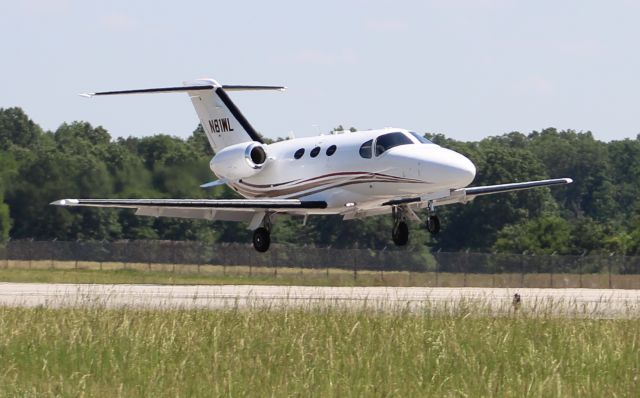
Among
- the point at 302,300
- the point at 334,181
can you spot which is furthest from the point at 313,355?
the point at 334,181

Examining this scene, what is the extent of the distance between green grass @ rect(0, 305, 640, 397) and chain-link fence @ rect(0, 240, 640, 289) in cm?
1990

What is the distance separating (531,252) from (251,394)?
1725 inches

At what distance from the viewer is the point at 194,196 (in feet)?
136

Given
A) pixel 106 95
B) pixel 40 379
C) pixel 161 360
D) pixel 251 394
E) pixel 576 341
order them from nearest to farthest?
pixel 251 394
pixel 40 379
pixel 161 360
pixel 576 341
pixel 106 95

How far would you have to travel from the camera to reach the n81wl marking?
111 ft

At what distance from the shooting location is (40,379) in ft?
38.6

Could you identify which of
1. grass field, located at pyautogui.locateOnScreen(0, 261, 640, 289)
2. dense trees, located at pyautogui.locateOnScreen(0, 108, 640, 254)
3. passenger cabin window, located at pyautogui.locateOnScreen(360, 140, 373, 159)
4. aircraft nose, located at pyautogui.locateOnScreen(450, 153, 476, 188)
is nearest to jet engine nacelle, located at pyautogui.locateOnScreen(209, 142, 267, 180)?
passenger cabin window, located at pyautogui.locateOnScreen(360, 140, 373, 159)

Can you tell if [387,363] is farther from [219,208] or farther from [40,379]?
[219,208]

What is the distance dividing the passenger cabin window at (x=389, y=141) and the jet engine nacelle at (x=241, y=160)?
4.46m

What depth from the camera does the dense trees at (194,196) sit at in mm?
41812

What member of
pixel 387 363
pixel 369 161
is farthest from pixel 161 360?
pixel 369 161

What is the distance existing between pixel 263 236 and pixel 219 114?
5130 millimetres

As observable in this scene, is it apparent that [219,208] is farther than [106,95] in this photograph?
No

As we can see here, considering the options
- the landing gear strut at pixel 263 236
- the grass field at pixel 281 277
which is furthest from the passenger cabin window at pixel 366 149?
the grass field at pixel 281 277
